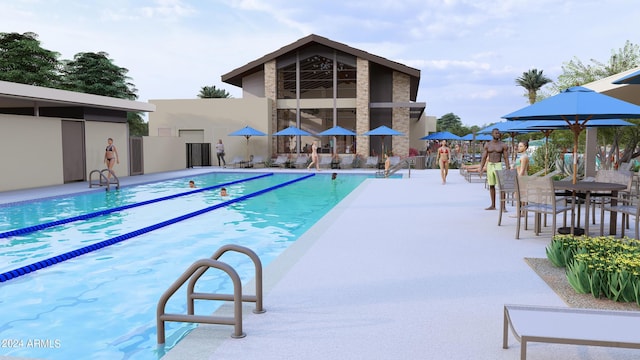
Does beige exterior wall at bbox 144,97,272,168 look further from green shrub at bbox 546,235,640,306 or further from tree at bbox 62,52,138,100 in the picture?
tree at bbox 62,52,138,100

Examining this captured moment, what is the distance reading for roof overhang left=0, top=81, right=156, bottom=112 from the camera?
1301 centimetres

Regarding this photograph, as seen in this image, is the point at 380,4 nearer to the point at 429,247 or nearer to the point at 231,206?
the point at 231,206

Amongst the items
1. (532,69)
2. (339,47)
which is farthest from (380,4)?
(532,69)

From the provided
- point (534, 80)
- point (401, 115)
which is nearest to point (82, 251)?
point (401, 115)

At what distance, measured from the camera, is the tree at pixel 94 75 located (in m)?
48.8

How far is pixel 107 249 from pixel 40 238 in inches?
67.4

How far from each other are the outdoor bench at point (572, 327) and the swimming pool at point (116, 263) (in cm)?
249

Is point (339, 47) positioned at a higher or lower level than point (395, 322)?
higher

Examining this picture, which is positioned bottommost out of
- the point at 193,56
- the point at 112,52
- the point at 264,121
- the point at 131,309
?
the point at 131,309

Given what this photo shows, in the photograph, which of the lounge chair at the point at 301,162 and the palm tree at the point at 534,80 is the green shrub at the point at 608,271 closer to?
the lounge chair at the point at 301,162

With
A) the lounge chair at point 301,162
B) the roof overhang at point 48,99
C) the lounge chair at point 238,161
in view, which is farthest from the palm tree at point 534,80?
the roof overhang at point 48,99

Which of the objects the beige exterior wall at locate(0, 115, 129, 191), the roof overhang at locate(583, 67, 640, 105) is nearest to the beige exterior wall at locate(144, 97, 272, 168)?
the beige exterior wall at locate(0, 115, 129, 191)

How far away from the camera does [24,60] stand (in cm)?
4384

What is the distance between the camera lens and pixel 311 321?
3922 mm
